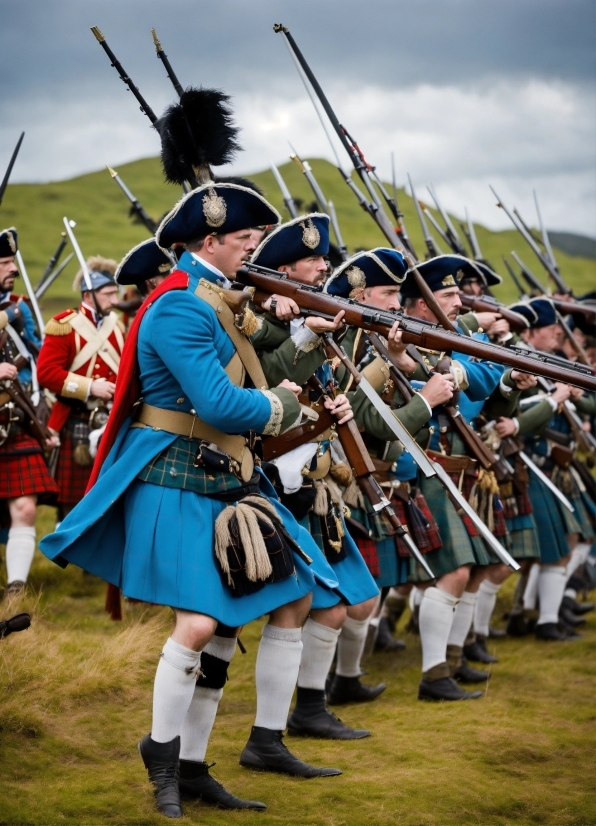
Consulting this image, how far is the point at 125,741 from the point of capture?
17.0 feet

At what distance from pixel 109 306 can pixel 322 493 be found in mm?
3685

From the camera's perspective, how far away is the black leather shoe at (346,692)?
21.1 ft

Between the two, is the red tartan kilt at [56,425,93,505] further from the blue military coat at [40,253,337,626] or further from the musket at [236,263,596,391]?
the blue military coat at [40,253,337,626]

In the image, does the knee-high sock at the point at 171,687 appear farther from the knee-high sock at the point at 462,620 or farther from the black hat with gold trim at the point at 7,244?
the black hat with gold trim at the point at 7,244

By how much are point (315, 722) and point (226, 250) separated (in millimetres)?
2510

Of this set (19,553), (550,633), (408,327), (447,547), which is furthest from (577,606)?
(408,327)

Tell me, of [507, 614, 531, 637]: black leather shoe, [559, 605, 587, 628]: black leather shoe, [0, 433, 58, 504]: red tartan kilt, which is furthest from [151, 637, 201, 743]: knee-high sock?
[559, 605, 587, 628]: black leather shoe

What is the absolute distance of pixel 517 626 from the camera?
880cm

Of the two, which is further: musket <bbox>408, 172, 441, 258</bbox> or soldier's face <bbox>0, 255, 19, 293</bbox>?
musket <bbox>408, 172, 441, 258</bbox>

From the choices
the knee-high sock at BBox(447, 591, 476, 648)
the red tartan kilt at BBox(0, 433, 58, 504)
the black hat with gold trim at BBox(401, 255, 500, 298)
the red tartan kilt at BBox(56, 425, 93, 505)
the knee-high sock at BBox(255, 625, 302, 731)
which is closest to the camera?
the knee-high sock at BBox(255, 625, 302, 731)

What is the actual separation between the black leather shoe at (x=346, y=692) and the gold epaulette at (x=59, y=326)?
10.9 ft

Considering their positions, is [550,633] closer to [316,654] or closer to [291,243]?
[316,654]

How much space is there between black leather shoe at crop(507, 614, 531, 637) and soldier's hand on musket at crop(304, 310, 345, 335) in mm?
4654

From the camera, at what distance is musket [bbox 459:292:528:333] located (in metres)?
7.87
